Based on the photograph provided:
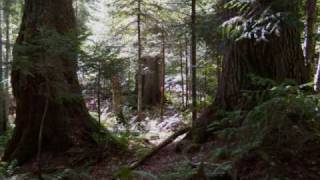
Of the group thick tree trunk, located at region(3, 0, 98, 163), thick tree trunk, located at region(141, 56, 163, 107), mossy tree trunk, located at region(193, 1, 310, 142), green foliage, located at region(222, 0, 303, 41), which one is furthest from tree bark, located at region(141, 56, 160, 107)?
green foliage, located at region(222, 0, 303, 41)

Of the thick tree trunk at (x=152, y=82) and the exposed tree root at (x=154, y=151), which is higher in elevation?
the thick tree trunk at (x=152, y=82)

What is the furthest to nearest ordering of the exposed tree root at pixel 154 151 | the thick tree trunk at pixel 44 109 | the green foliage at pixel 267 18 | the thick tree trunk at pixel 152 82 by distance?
the thick tree trunk at pixel 152 82, the thick tree trunk at pixel 44 109, the exposed tree root at pixel 154 151, the green foliage at pixel 267 18

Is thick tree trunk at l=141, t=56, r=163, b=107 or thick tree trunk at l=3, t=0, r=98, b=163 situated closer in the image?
thick tree trunk at l=3, t=0, r=98, b=163

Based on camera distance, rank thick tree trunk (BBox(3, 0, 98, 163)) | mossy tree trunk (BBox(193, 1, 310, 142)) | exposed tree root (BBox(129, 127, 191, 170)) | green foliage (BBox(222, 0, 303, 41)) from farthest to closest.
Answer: thick tree trunk (BBox(3, 0, 98, 163)), exposed tree root (BBox(129, 127, 191, 170)), mossy tree trunk (BBox(193, 1, 310, 142)), green foliage (BBox(222, 0, 303, 41))

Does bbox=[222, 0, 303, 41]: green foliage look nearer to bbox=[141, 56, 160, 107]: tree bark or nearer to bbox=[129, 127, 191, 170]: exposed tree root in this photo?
bbox=[129, 127, 191, 170]: exposed tree root

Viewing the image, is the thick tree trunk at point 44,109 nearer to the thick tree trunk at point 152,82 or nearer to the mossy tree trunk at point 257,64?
the mossy tree trunk at point 257,64

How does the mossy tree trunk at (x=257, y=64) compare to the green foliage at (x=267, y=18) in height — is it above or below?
below

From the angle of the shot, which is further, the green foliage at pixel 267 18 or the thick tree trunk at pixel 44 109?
the thick tree trunk at pixel 44 109

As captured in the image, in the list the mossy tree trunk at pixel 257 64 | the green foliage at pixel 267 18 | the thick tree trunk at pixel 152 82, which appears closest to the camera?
the green foliage at pixel 267 18

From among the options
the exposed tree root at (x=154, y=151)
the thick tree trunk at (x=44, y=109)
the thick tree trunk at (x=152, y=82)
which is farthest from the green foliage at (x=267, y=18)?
the thick tree trunk at (x=152, y=82)

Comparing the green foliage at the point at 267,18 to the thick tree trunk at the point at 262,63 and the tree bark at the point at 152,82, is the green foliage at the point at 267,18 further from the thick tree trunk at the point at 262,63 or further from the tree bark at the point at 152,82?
the tree bark at the point at 152,82

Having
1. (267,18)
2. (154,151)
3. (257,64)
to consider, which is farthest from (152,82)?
(267,18)

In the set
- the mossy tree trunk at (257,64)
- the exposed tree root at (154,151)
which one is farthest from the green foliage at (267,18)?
the exposed tree root at (154,151)

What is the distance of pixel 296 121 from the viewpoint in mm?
4613
